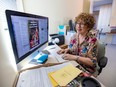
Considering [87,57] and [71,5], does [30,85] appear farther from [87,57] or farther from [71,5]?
[71,5]

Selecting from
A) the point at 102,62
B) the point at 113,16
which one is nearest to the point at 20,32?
the point at 102,62

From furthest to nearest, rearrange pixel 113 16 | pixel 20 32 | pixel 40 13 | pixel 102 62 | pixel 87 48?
pixel 113 16, pixel 40 13, pixel 102 62, pixel 87 48, pixel 20 32

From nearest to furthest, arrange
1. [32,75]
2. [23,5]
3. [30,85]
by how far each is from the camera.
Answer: [30,85] < [32,75] < [23,5]

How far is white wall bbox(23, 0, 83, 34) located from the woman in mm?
904

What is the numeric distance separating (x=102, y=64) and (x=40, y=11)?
1.41m

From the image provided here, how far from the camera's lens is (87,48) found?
1056 millimetres

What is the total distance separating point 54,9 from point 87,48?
127 cm

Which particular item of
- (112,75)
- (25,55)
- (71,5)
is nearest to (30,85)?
(25,55)

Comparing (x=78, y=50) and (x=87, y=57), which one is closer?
(x=87, y=57)

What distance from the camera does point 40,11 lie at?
175 centimetres

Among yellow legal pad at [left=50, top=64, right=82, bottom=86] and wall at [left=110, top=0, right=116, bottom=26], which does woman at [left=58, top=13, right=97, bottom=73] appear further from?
wall at [left=110, top=0, right=116, bottom=26]

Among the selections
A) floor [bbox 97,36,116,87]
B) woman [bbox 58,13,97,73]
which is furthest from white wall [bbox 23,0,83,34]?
floor [bbox 97,36,116,87]

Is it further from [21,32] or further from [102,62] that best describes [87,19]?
[21,32]

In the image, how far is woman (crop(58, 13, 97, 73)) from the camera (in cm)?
98
